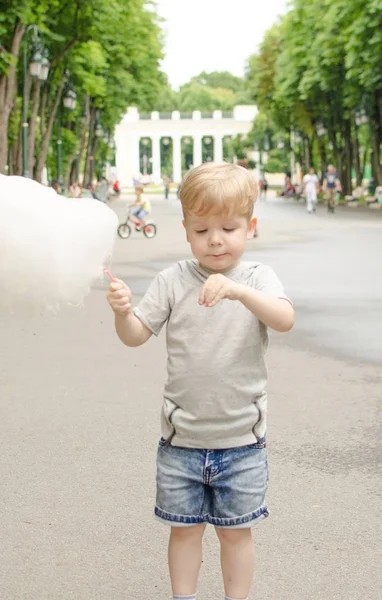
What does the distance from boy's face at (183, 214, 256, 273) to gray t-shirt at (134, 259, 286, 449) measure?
0.10 m

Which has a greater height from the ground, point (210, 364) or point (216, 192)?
point (216, 192)

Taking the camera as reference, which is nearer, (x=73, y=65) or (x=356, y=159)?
(x=73, y=65)

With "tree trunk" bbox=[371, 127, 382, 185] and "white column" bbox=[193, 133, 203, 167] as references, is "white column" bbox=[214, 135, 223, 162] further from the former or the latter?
"tree trunk" bbox=[371, 127, 382, 185]

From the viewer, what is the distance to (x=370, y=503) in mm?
5359

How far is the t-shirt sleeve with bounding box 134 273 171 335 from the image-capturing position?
11.9ft

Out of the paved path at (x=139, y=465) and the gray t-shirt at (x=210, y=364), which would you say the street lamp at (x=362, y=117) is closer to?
the paved path at (x=139, y=465)

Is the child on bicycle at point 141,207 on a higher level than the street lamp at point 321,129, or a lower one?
lower

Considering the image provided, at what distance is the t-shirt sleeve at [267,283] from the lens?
3.60 m

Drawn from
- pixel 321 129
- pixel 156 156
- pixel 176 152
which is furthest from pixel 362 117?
pixel 176 152

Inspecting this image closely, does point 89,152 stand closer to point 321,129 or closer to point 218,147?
point 321,129

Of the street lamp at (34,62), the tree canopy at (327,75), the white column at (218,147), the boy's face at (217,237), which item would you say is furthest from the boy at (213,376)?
the white column at (218,147)

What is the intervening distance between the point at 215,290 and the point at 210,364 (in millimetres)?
380

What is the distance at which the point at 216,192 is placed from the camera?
11.3 feet

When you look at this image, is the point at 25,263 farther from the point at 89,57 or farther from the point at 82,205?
the point at 89,57
